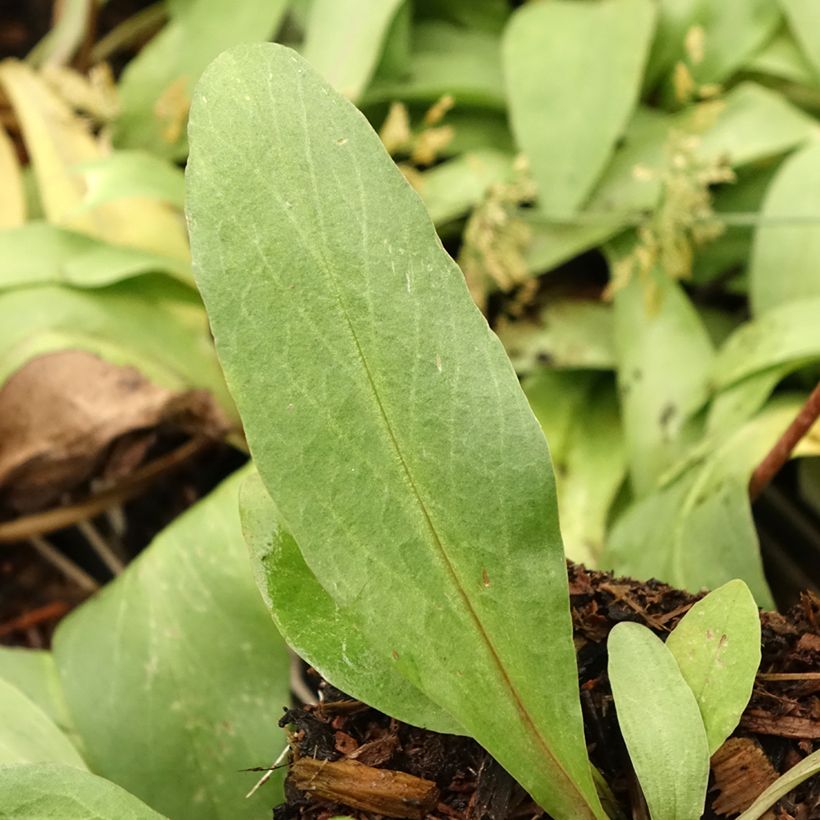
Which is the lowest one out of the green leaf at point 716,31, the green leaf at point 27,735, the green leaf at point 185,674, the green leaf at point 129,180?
the green leaf at point 185,674

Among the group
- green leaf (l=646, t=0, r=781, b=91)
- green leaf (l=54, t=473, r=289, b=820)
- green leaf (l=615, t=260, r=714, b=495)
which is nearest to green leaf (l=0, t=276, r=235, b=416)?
green leaf (l=54, t=473, r=289, b=820)

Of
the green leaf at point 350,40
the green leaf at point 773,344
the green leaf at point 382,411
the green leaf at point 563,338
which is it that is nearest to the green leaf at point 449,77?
the green leaf at point 350,40

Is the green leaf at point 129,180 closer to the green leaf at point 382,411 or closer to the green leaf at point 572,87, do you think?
the green leaf at point 572,87

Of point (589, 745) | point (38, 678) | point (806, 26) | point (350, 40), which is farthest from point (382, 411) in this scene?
point (806, 26)

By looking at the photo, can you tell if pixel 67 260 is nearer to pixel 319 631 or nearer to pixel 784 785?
pixel 319 631

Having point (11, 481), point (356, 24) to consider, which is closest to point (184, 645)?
point (11, 481)

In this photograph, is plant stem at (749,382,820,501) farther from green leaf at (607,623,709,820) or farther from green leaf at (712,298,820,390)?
green leaf at (607,623,709,820)
